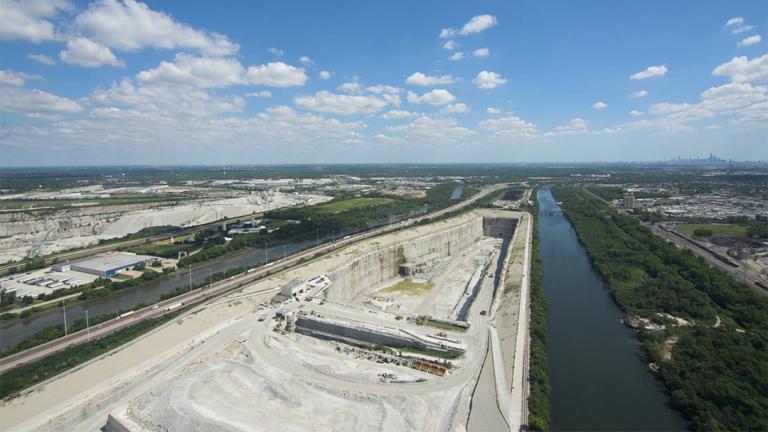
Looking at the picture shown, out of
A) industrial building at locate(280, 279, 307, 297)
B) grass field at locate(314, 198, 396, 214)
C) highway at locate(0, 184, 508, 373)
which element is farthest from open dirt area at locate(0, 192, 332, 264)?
industrial building at locate(280, 279, 307, 297)

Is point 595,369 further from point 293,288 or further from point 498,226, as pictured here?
point 498,226

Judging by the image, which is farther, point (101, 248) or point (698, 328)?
point (101, 248)

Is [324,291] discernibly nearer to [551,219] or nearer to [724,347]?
[724,347]

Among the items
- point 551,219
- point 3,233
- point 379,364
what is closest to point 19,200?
point 3,233

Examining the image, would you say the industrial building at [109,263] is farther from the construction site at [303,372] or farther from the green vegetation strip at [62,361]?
the green vegetation strip at [62,361]

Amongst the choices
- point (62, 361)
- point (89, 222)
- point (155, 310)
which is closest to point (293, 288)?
point (155, 310)

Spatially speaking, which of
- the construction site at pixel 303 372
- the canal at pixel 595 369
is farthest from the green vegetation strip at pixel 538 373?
the canal at pixel 595 369
